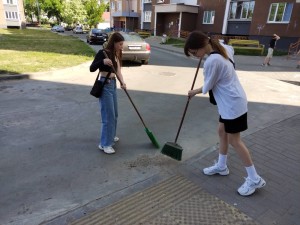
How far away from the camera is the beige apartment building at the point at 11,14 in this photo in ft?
161

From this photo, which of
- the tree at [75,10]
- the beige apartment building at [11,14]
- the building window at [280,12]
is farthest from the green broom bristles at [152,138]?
the tree at [75,10]

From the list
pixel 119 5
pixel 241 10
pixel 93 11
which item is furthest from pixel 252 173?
pixel 93 11

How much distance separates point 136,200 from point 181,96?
4.93 m

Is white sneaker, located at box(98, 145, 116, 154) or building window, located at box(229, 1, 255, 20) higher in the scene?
building window, located at box(229, 1, 255, 20)

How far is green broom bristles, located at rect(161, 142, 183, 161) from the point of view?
12.7 feet

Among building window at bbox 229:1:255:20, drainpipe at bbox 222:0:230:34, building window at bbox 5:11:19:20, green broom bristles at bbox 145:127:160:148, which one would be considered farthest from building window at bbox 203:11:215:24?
building window at bbox 5:11:19:20

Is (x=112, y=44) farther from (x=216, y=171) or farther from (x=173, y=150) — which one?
(x=216, y=171)

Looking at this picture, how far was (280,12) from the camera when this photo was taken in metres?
23.0

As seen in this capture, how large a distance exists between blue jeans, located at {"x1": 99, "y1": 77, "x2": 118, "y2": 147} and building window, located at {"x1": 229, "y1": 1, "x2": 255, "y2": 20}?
26795 mm

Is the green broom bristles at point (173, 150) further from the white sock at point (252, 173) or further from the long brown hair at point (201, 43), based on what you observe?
the long brown hair at point (201, 43)

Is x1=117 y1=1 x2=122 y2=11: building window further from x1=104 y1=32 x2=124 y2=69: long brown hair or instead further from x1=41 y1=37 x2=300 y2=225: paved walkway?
x1=41 y1=37 x2=300 y2=225: paved walkway

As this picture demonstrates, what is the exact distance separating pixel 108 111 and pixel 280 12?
24324 millimetres

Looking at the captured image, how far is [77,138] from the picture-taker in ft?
14.9

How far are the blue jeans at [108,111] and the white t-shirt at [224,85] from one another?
146 centimetres
